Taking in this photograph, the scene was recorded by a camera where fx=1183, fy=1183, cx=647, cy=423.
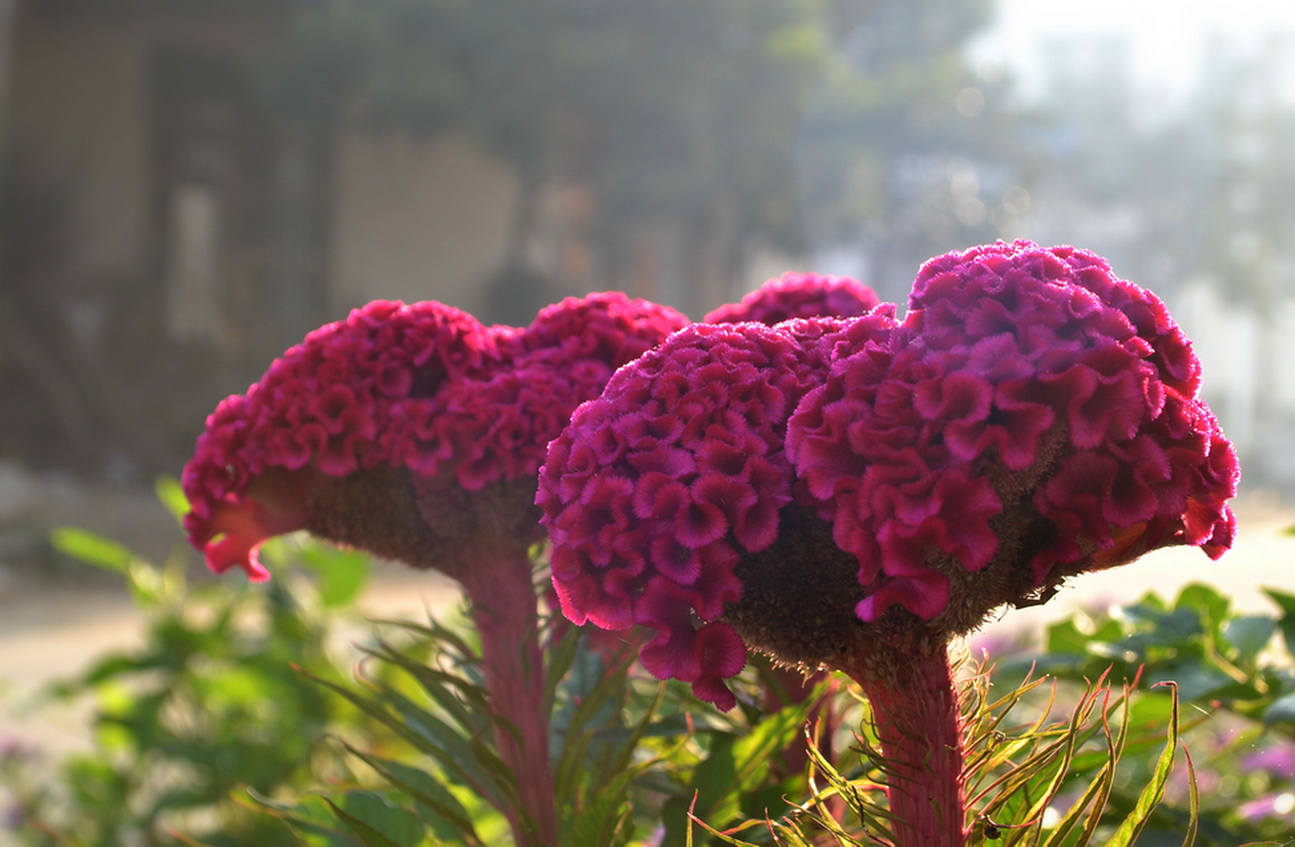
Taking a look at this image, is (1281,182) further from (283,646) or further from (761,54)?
(283,646)

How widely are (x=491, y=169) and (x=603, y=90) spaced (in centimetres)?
168

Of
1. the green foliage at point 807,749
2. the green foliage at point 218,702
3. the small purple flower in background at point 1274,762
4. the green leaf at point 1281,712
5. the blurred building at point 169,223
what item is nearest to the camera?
the green foliage at point 807,749

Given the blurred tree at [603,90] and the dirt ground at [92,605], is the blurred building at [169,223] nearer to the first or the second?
the blurred tree at [603,90]

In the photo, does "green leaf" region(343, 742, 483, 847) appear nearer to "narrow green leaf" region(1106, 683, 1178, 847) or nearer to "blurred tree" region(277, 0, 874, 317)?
"narrow green leaf" region(1106, 683, 1178, 847)

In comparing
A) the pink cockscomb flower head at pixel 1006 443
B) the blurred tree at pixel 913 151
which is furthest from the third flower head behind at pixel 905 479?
the blurred tree at pixel 913 151

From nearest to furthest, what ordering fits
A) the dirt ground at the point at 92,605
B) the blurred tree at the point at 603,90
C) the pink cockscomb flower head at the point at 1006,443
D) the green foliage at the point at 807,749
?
1. the pink cockscomb flower head at the point at 1006,443
2. the green foliage at the point at 807,749
3. the dirt ground at the point at 92,605
4. the blurred tree at the point at 603,90

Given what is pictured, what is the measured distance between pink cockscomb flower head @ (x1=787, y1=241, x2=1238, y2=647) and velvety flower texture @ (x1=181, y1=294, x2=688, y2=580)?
27cm

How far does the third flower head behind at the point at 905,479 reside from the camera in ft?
1.69

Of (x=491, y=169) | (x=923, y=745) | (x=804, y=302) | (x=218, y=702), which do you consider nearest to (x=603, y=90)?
(x=491, y=169)

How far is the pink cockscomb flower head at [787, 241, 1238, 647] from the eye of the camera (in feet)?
1.67

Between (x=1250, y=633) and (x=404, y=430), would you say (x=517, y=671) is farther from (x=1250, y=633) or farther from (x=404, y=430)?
(x=1250, y=633)

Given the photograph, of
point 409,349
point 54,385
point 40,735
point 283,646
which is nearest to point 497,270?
point 54,385

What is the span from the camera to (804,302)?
2.95ft

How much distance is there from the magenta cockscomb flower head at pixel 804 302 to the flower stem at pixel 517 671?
0.80 feet
